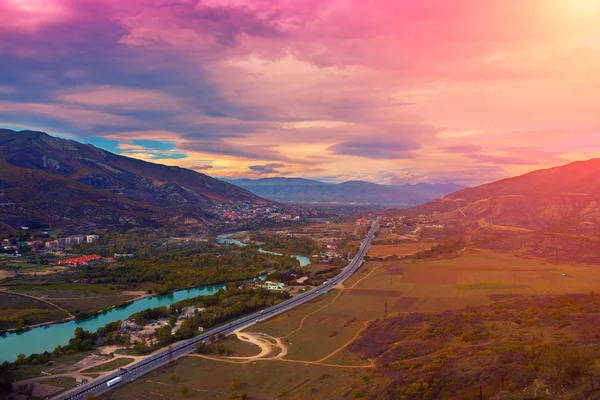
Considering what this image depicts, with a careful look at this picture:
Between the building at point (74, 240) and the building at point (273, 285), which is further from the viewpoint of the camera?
→ the building at point (74, 240)

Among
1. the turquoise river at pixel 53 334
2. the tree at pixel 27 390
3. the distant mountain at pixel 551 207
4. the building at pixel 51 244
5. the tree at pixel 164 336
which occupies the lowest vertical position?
the turquoise river at pixel 53 334

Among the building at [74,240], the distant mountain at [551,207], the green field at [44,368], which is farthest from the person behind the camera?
the distant mountain at [551,207]

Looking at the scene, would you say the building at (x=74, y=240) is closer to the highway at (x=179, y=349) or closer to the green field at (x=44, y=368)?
the highway at (x=179, y=349)

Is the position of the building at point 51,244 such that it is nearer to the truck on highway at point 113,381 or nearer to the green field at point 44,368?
the green field at point 44,368

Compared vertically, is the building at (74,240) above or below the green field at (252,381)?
above

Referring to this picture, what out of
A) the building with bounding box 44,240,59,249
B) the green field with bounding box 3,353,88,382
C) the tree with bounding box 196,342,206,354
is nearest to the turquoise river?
the green field with bounding box 3,353,88,382

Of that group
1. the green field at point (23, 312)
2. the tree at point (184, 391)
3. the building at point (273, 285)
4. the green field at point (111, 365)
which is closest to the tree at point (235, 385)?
the tree at point (184, 391)

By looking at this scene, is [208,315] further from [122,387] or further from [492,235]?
[492,235]

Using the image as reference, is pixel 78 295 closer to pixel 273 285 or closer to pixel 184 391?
pixel 273 285

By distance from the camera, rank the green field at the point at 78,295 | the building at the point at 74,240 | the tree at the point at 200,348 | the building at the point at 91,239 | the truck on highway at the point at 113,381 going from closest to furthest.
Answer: the truck on highway at the point at 113,381
the tree at the point at 200,348
the green field at the point at 78,295
the building at the point at 74,240
the building at the point at 91,239
